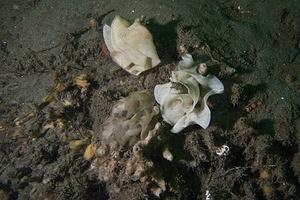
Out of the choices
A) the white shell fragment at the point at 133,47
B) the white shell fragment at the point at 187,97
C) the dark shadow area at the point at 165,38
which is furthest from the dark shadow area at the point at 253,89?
the white shell fragment at the point at 133,47

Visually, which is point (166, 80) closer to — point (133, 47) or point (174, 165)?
point (133, 47)

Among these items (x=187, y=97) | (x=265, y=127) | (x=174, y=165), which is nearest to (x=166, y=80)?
(x=187, y=97)

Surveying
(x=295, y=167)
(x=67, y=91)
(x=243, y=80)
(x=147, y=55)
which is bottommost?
(x=295, y=167)

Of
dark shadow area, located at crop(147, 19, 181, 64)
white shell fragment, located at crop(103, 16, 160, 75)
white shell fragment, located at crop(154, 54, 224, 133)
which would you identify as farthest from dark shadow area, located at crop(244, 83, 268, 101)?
white shell fragment, located at crop(103, 16, 160, 75)

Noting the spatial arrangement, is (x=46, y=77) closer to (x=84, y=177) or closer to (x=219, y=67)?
(x=84, y=177)

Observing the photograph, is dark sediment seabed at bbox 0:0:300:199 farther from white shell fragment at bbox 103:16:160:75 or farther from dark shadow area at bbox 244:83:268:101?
white shell fragment at bbox 103:16:160:75

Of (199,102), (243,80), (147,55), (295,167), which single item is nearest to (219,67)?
(243,80)
